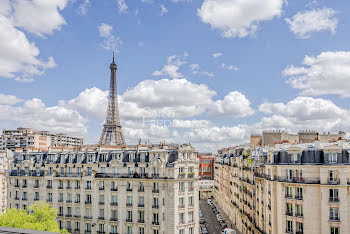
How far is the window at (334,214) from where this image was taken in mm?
40469

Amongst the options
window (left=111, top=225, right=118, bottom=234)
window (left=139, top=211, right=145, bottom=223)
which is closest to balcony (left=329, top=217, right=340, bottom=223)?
window (left=139, top=211, right=145, bottom=223)

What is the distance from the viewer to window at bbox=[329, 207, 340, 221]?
133 feet

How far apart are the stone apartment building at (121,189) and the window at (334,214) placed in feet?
69.5

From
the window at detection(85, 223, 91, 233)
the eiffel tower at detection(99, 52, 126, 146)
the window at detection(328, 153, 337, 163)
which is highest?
the eiffel tower at detection(99, 52, 126, 146)

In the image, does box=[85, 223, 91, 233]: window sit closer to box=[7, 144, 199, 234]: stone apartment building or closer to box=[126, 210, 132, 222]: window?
box=[7, 144, 199, 234]: stone apartment building

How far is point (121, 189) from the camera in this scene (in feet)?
176

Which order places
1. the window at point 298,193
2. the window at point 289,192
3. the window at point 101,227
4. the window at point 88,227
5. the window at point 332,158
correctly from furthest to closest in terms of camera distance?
the window at point 88,227
the window at point 101,227
the window at point 289,192
the window at point 298,193
the window at point 332,158

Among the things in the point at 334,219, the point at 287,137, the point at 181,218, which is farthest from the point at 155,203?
the point at 287,137

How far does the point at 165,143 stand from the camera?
193 ft

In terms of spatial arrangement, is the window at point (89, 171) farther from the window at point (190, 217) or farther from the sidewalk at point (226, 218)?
the sidewalk at point (226, 218)

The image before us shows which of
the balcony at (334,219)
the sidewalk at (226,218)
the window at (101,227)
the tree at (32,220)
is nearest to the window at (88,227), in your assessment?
the window at (101,227)

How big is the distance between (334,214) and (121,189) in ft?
111

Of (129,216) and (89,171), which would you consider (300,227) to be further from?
(89,171)

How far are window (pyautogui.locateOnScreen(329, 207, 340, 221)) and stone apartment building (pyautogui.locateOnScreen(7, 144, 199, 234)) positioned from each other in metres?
21.2
